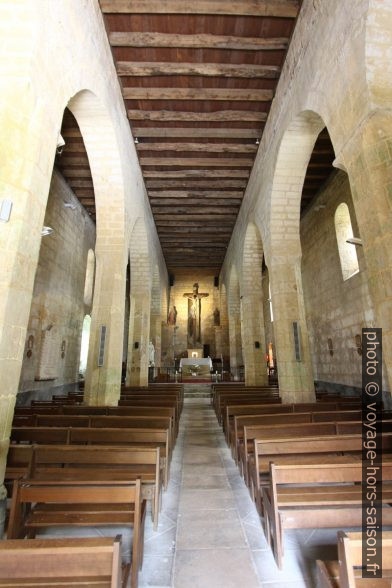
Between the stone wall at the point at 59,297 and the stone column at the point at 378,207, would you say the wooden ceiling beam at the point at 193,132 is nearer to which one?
the stone wall at the point at 59,297

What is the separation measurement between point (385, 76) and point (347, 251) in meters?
6.37

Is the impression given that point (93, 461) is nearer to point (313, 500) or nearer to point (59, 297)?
point (313, 500)

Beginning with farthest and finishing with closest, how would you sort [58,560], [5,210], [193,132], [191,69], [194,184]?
[194,184]
[193,132]
[191,69]
[5,210]
[58,560]

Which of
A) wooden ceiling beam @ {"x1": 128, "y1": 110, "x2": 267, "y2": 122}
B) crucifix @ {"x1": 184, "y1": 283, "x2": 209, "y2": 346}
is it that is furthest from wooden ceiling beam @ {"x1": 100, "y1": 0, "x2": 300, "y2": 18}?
crucifix @ {"x1": 184, "y1": 283, "x2": 209, "y2": 346}

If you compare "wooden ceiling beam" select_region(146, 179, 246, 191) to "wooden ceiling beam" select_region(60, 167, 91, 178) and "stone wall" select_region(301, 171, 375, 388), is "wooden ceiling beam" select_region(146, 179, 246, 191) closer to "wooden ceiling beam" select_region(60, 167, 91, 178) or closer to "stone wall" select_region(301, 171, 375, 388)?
"wooden ceiling beam" select_region(60, 167, 91, 178)

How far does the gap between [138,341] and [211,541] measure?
859 centimetres

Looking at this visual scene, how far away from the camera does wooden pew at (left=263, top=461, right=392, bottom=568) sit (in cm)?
222

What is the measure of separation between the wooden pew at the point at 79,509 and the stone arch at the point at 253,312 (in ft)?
27.2

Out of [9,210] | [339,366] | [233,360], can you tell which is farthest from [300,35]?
[233,360]

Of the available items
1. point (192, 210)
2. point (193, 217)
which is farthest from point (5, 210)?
point (193, 217)

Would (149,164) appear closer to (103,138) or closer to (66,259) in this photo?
(103,138)

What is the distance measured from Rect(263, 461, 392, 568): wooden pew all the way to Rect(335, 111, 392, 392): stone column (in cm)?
103

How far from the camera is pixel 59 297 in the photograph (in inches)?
374

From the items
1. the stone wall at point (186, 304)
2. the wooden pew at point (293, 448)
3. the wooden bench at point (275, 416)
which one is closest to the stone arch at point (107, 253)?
the wooden bench at point (275, 416)
